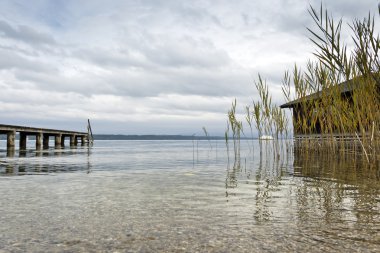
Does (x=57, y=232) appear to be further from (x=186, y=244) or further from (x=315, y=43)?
(x=315, y=43)

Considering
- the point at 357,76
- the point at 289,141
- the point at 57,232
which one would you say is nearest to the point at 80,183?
the point at 57,232

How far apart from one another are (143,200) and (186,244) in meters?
1.59

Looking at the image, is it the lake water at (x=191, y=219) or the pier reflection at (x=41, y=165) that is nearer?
the lake water at (x=191, y=219)

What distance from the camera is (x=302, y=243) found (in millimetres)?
1940

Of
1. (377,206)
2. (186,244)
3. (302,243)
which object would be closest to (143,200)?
(186,244)

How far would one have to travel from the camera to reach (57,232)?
223 cm

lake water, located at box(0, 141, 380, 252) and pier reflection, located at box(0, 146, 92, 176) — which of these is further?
pier reflection, located at box(0, 146, 92, 176)

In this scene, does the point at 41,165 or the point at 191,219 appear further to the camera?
the point at 41,165

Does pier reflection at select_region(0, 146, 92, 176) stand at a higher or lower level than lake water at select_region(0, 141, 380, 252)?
lower

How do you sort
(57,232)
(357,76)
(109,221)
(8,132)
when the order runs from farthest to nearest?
(8,132) < (357,76) < (109,221) < (57,232)

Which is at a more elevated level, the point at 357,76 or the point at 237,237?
the point at 357,76

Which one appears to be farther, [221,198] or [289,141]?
[289,141]

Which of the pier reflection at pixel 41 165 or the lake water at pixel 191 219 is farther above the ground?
the lake water at pixel 191 219

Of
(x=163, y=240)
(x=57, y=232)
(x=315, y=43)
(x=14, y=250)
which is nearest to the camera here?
(x=14, y=250)
